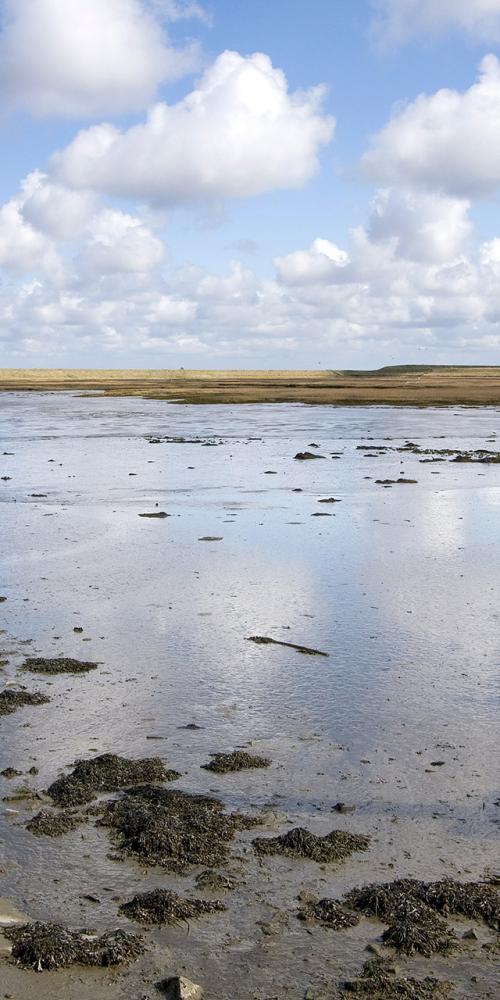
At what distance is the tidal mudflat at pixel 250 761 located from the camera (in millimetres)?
4621

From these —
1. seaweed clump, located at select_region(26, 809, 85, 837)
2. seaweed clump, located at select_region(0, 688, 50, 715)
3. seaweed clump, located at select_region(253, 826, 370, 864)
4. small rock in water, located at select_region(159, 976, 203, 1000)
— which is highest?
seaweed clump, located at select_region(0, 688, 50, 715)

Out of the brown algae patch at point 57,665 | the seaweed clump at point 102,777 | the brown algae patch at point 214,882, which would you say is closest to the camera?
the brown algae patch at point 214,882

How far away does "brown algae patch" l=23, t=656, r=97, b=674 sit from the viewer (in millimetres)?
8727

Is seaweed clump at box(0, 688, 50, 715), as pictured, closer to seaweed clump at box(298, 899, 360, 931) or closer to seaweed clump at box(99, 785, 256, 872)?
seaweed clump at box(99, 785, 256, 872)

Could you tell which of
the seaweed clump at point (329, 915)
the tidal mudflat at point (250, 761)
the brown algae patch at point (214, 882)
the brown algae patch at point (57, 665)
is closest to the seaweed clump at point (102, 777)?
the tidal mudflat at point (250, 761)

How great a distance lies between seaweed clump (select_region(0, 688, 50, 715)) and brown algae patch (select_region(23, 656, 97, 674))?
0.64 metres

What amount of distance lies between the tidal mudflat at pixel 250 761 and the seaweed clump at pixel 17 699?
2 centimetres

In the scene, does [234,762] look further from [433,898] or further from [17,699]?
[17,699]

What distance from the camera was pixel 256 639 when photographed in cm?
971

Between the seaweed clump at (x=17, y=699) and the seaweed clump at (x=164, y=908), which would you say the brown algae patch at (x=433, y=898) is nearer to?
the seaweed clump at (x=164, y=908)

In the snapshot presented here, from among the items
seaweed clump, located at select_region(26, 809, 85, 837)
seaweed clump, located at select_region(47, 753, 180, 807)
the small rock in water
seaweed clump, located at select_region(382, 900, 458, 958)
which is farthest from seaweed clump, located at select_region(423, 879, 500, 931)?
seaweed clump, located at select_region(26, 809, 85, 837)

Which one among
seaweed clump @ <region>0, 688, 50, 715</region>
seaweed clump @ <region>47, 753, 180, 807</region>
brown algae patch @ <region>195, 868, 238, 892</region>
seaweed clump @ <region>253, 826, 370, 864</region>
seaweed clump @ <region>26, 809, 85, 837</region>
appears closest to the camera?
brown algae patch @ <region>195, 868, 238, 892</region>

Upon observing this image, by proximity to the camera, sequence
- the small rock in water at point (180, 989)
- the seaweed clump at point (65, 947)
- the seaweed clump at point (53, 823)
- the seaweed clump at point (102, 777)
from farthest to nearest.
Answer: the seaweed clump at point (102, 777)
the seaweed clump at point (53, 823)
the seaweed clump at point (65, 947)
the small rock in water at point (180, 989)

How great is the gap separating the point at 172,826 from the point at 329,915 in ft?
4.13
